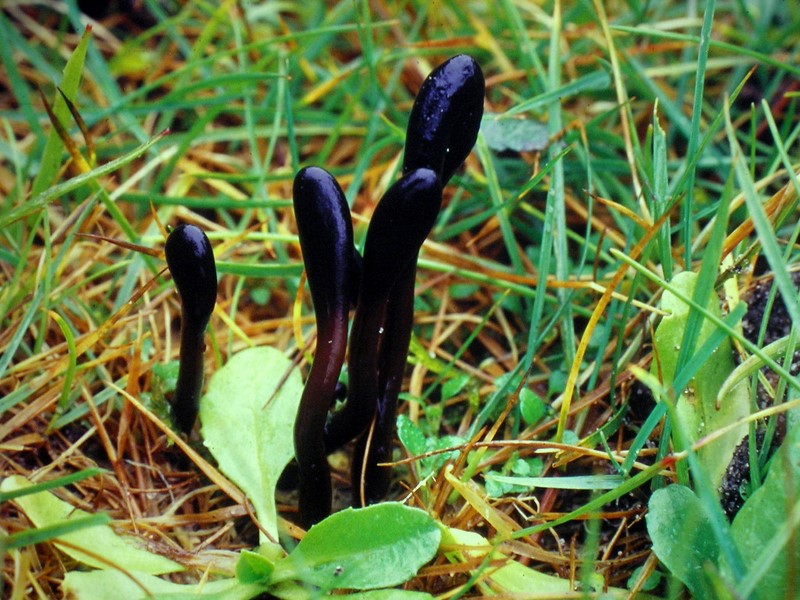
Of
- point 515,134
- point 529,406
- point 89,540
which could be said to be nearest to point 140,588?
point 89,540

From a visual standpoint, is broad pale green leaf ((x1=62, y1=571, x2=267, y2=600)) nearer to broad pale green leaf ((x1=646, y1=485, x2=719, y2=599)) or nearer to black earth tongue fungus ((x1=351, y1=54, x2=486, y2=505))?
black earth tongue fungus ((x1=351, y1=54, x2=486, y2=505))

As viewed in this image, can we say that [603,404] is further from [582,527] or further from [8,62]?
[8,62]

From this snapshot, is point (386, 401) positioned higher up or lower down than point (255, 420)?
higher up

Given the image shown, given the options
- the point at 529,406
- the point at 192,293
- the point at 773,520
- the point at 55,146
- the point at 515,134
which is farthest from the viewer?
the point at 515,134

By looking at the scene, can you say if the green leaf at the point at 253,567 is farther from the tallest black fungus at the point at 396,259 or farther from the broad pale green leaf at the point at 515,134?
the broad pale green leaf at the point at 515,134

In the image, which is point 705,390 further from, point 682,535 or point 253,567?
point 253,567

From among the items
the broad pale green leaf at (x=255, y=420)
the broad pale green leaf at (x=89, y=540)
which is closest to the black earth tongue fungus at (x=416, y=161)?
the broad pale green leaf at (x=255, y=420)
